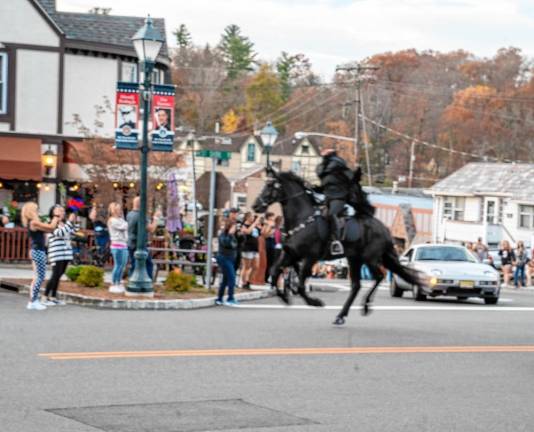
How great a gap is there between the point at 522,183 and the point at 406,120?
113 ft

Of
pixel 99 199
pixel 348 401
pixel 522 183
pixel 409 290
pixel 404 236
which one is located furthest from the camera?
pixel 404 236

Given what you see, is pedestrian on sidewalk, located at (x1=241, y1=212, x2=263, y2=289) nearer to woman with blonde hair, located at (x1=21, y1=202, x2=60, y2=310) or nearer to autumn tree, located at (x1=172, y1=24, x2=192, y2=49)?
woman with blonde hair, located at (x1=21, y1=202, x2=60, y2=310)

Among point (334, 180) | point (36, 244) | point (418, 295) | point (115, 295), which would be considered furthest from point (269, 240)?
point (334, 180)

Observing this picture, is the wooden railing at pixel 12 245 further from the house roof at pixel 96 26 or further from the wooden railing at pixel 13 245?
the house roof at pixel 96 26

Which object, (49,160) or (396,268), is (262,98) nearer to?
(49,160)

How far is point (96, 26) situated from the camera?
125ft

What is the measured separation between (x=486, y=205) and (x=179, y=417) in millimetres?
60421

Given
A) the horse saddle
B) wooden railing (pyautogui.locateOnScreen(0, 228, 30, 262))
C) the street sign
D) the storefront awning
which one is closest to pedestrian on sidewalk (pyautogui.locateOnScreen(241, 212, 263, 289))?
the street sign

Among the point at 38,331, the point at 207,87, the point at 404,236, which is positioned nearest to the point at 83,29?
the point at 38,331

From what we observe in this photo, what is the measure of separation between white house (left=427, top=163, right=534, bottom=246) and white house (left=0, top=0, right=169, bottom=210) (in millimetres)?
33606

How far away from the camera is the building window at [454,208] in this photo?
71.4 meters

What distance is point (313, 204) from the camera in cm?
1867

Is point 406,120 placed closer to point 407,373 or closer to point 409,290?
point 409,290

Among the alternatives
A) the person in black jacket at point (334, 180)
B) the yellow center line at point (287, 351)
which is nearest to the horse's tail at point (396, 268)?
the person in black jacket at point (334, 180)
